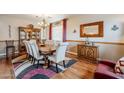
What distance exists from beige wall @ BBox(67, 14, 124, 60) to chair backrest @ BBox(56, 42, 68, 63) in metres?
0.15

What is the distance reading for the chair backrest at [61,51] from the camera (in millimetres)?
1896

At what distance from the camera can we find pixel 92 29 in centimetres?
206

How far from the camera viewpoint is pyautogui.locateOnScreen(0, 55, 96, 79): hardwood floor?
4.76 ft

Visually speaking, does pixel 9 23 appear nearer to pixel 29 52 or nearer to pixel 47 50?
pixel 29 52

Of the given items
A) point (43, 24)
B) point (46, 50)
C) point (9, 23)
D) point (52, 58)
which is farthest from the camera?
point (46, 50)

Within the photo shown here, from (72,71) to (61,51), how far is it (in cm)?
50

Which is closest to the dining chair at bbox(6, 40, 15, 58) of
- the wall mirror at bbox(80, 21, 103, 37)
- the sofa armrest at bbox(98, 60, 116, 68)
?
the wall mirror at bbox(80, 21, 103, 37)

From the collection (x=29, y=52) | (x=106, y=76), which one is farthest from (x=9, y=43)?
(x=106, y=76)

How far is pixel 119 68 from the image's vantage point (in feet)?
4.65

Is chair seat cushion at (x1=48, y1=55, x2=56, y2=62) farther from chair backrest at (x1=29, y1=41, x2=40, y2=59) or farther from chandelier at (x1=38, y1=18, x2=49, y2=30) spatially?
chandelier at (x1=38, y1=18, x2=49, y2=30)
